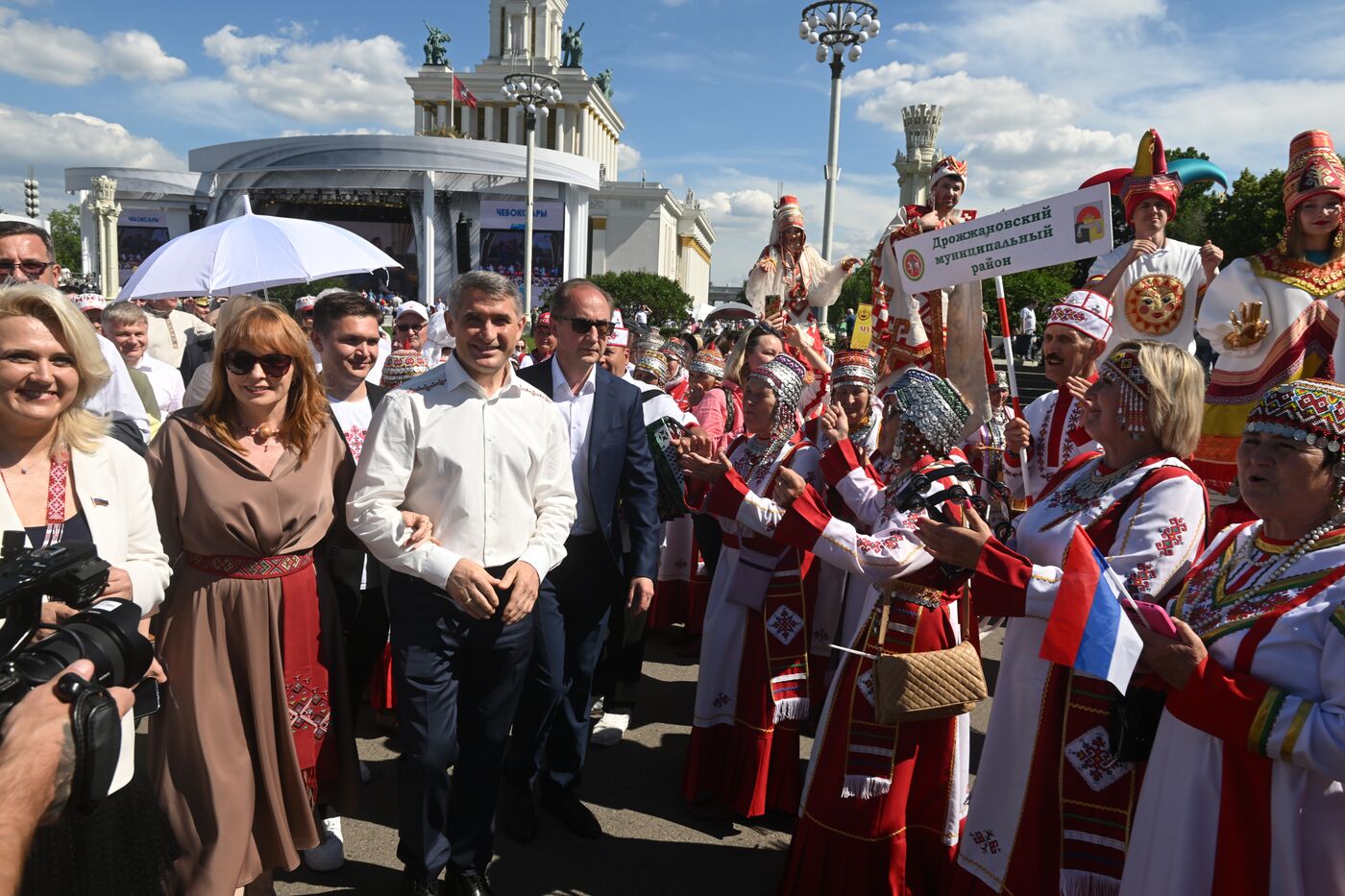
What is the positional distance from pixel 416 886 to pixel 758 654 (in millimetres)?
1656

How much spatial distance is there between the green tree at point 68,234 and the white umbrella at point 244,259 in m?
83.8

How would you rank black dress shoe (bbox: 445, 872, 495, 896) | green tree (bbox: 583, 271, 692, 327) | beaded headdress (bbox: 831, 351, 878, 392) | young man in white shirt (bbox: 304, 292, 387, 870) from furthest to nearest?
green tree (bbox: 583, 271, 692, 327) < beaded headdress (bbox: 831, 351, 878, 392) < young man in white shirt (bbox: 304, 292, 387, 870) < black dress shoe (bbox: 445, 872, 495, 896)

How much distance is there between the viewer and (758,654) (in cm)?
389

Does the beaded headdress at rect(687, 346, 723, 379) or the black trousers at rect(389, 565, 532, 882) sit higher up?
the beaded headdress at rect(687, 346, 723, 379)

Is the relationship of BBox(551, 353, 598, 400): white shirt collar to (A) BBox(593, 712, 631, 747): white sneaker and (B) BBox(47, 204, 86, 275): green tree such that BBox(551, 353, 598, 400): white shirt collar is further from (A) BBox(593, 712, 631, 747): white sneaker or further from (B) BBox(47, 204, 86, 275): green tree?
(B) BBox(47, 204, 86, 275): green tree

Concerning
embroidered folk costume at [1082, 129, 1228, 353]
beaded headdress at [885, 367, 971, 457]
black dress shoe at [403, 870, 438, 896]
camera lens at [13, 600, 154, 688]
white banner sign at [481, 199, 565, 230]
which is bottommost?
black dress shoe at [403, 870, 438, 896]

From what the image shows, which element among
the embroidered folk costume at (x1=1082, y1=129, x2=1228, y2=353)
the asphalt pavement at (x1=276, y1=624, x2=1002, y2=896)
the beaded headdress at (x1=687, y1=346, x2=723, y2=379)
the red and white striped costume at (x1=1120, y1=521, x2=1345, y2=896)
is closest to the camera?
the red and white striped costume at (x1=1120, y1=521, x2=1345, y2=896)

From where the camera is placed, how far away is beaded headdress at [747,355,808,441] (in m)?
3.97

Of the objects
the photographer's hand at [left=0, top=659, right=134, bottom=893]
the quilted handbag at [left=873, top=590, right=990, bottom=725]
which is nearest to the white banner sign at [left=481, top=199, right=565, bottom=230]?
the quilted handbag at [left=873, top=590, right=990, bottom=725]

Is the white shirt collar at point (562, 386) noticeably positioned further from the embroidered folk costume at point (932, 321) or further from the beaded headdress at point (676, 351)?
the beaded headdress at point (676, 351)

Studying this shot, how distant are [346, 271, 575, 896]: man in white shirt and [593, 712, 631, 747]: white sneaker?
1.50 metres

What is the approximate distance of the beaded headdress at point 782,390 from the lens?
3.97 m

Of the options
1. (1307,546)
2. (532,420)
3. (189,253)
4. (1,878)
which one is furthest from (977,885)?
(189,253)

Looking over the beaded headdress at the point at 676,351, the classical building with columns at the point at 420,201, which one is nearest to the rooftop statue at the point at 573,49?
the classical building with columns at the point at 420,201
